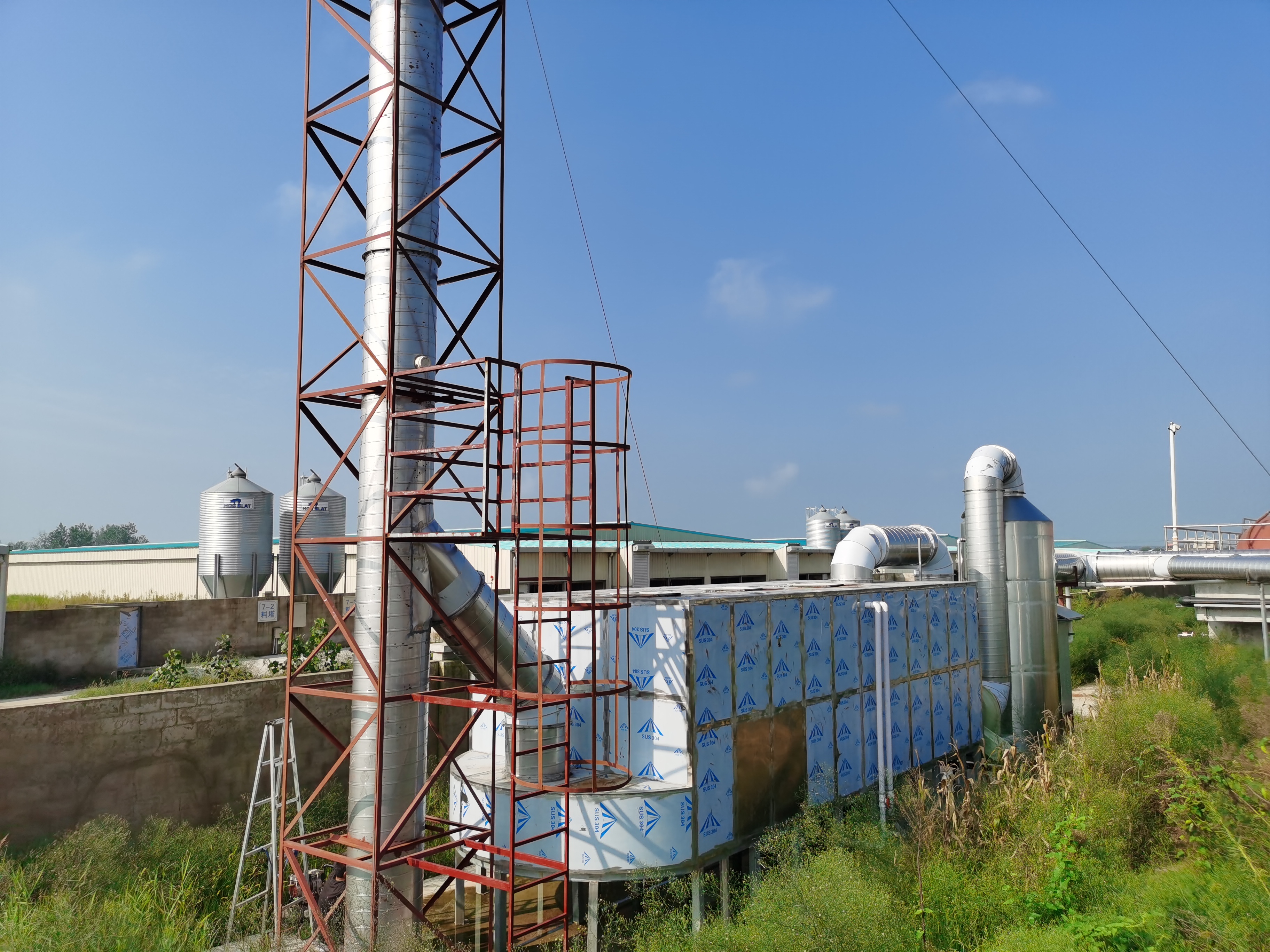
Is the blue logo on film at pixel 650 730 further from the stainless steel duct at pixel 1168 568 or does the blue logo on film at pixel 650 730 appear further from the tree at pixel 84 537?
the tree at pixel 84 537

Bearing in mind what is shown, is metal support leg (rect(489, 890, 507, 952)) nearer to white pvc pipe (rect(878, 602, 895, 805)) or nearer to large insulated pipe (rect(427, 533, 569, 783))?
large insulated pipe (rect(427, 533, 569, 783))

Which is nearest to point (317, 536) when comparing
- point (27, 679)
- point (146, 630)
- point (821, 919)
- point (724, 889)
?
point (146, 630)

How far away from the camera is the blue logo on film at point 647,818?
10070 mm

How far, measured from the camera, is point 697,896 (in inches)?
408

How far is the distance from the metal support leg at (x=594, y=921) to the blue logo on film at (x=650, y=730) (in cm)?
180

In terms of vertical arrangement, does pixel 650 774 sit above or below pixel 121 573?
below

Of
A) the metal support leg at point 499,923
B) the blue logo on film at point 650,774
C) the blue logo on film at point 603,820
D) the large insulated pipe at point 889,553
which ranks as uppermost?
the large insulated pipe at point 889,553

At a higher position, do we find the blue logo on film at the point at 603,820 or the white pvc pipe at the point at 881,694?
the white pvc pipe at the point at 881,694

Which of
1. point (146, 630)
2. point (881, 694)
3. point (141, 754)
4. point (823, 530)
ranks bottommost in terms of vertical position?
point (141, 754)

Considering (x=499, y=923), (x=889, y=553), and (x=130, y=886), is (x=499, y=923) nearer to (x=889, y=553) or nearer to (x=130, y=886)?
(x=130, y=886)

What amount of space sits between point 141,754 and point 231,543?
36.4 feet

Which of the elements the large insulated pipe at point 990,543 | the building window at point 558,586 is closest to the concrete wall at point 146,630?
the building window at point 558,586

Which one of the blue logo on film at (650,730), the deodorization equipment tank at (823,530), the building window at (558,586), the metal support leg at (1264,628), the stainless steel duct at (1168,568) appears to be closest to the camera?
the blue logo on film at (650,730)

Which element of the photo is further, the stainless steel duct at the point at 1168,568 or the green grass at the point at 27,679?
the stainless steel duct at the point at 1168,568
